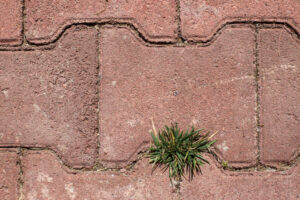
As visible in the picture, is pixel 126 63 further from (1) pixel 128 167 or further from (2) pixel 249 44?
(2) pixel 249 44

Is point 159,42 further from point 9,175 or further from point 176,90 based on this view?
point 9,175

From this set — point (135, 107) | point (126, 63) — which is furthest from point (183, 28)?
point (135, 107)

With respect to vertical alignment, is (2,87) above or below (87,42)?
below

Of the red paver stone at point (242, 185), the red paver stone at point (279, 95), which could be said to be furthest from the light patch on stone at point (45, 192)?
the red paver stone at point (279, 95)

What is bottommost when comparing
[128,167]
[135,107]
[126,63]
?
[128,167]

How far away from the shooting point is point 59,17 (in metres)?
1.79

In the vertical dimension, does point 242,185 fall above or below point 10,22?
below

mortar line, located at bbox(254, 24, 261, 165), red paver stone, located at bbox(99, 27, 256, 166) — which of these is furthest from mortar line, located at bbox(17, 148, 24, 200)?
mortar line, located at bbox(254, 24, 261, 165)

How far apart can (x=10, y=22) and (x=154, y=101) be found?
92 cm

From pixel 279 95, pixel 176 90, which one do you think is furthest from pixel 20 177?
pixel 279 95

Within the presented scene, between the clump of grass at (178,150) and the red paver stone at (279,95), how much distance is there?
319 mm

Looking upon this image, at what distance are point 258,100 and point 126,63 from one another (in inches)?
29.5

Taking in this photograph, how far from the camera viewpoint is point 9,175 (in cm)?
178

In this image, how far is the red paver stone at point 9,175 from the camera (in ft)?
5.83
